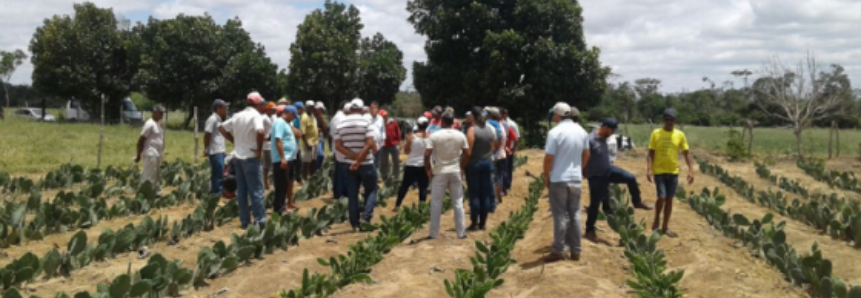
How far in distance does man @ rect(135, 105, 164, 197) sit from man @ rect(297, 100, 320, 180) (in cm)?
204

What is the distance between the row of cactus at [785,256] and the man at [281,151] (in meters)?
5.35

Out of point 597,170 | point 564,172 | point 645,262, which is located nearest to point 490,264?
point 564,172

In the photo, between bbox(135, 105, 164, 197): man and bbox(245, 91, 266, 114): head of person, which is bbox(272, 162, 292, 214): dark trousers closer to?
bbox(245, 91, 266, 114): head of person

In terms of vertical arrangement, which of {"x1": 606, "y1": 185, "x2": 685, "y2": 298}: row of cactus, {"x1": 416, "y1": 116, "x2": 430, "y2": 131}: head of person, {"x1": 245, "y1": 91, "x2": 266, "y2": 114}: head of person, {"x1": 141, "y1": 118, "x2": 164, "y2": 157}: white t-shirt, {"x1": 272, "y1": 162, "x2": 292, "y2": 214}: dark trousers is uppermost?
{"x1": 245, "y1": 91, "x2": 266, "y2": 114}: head of person

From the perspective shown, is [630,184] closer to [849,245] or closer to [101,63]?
[849,245]

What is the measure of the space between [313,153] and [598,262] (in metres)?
5.95

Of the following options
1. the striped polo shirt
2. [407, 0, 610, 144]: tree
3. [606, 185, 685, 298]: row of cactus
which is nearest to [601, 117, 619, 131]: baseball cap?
[606, 185, 685, 298]: row of cactus

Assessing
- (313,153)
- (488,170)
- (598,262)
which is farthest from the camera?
(313,153)

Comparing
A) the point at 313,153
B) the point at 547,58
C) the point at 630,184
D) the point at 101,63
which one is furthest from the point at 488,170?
the point at 101,63

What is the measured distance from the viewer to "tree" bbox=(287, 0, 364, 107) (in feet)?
112

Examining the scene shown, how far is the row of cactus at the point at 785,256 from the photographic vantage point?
6.19 meters

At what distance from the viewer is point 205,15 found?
124 ft

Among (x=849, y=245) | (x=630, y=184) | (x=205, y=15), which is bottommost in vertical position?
(x=849, y=245)

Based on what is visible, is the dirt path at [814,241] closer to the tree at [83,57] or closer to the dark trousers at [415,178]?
the dark trousers at [415,178]
